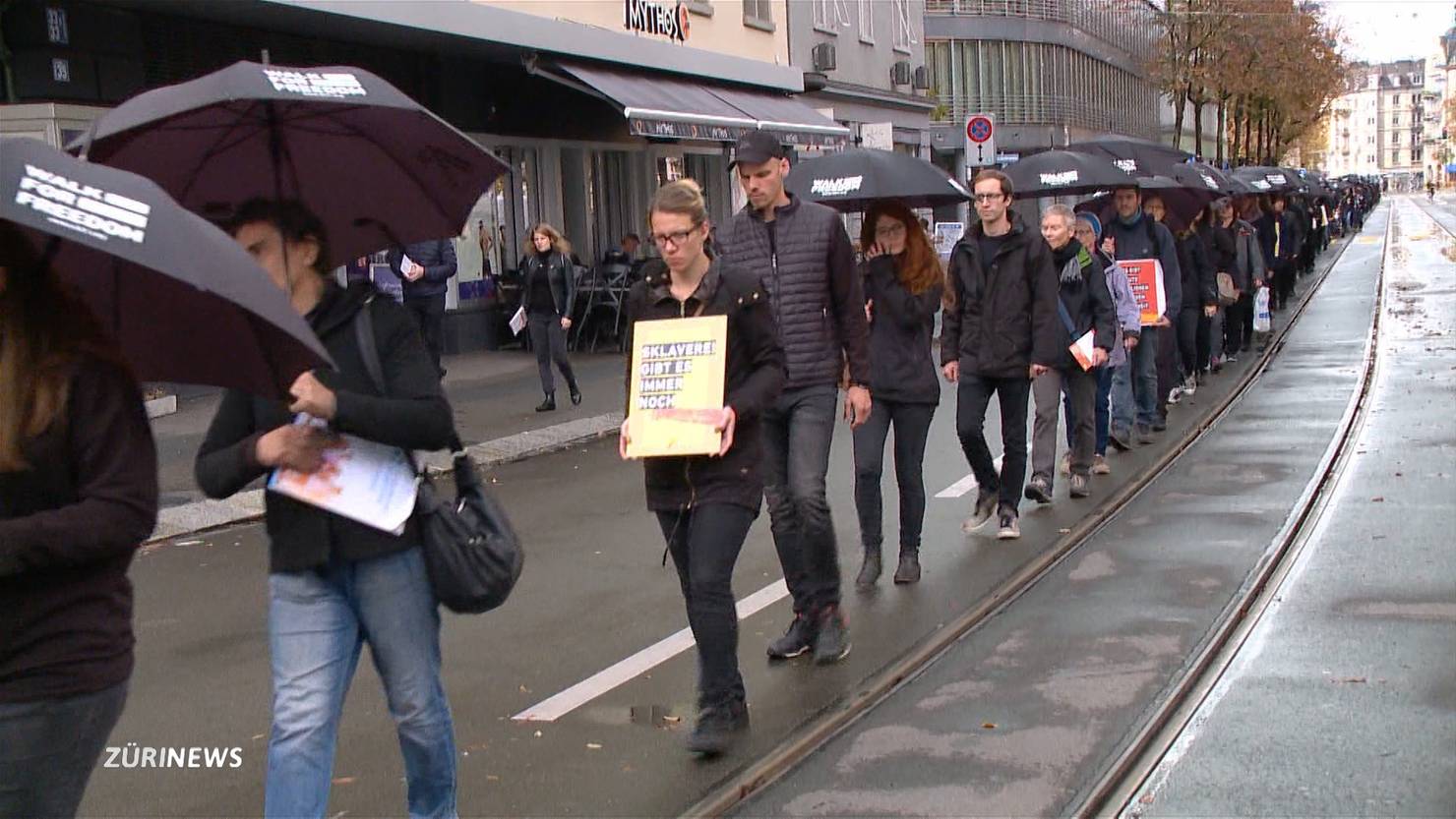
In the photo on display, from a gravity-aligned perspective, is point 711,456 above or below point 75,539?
below

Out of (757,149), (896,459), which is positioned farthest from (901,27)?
(757,149)

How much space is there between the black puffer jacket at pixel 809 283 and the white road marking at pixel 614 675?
1.19 meters

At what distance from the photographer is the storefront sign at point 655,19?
71.2 feet

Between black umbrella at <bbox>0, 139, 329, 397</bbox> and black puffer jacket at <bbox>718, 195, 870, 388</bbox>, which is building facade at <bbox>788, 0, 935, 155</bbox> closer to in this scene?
black puffer jacket at <bbox>718, 195, 870, 388</bbox>

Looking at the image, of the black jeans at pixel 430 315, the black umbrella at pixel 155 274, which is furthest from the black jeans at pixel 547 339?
the black umbrella at pixel 155 274

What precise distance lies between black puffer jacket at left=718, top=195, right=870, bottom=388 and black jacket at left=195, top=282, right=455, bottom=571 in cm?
257

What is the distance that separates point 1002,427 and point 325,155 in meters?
5.19

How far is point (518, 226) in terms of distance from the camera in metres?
22.5

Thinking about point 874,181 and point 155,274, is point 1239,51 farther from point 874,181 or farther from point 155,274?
point 155,274

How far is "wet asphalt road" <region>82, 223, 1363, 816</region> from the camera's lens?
5043 millimetres

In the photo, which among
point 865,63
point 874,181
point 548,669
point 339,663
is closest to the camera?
point 339,663

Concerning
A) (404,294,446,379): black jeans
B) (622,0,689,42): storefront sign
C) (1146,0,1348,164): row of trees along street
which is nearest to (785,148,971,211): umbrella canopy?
(404,294,446,379): black jeans

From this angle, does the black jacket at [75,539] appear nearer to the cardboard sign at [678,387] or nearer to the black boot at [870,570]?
the cardboard sign at [678,387]

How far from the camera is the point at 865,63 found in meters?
31.6
